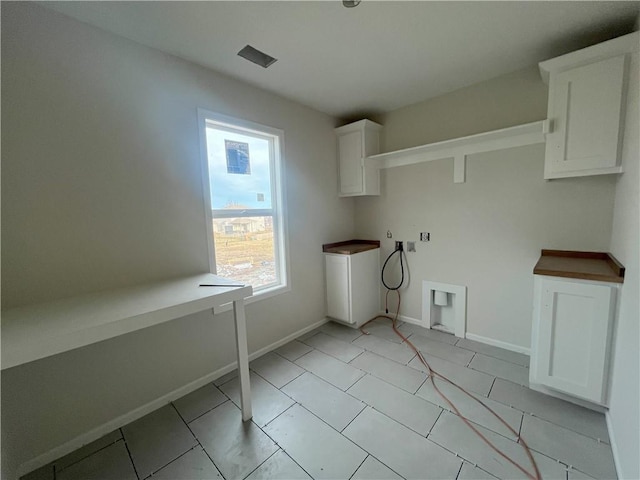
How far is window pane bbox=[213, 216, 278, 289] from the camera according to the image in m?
2.28

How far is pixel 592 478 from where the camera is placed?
1.28 m

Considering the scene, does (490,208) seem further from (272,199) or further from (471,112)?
(272,199)

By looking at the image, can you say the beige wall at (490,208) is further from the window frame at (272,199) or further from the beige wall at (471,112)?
the window frame at (272,199)

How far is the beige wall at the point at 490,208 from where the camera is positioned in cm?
214

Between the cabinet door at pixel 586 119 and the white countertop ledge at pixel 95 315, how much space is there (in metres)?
2.43

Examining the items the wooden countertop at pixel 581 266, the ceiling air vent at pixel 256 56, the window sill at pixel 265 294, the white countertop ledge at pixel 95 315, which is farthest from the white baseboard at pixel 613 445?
the ceiling air vent at pixel 256 56

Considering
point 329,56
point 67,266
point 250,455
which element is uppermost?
point 329,56

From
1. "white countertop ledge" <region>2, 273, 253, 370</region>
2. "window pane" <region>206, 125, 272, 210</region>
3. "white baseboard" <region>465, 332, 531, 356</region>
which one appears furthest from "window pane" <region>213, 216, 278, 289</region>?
"white baseboard" <region>465, 332, 531, 356</region>

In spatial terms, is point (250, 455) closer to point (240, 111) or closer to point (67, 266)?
point (67, 266)

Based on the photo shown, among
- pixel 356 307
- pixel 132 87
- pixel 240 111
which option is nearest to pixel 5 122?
pixel 132 87

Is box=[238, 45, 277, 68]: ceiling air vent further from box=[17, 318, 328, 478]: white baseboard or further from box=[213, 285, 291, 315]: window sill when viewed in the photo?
box=[17, 318, 328, 478]: white baseboard

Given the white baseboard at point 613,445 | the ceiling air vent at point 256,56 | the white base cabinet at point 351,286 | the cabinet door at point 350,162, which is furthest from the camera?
the cabinet door at point 350,162

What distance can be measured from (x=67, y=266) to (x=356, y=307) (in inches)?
100.0

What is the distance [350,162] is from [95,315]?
277cm
